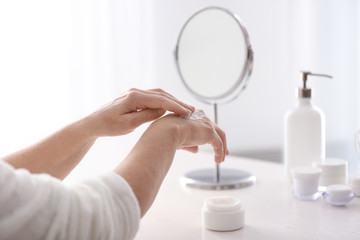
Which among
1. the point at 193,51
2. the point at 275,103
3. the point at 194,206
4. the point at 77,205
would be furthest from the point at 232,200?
the point at 275,103

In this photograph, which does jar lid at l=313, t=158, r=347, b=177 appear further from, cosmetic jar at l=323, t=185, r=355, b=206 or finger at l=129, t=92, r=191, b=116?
finger at l=129, t=92, r=191, b=116

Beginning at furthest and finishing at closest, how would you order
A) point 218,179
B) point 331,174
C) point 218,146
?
point 218,179 → point 331,174 → point 218,146

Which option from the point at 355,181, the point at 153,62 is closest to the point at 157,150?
the point at 355,181

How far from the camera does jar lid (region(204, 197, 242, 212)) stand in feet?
2.90

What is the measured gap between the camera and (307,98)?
1198 mm

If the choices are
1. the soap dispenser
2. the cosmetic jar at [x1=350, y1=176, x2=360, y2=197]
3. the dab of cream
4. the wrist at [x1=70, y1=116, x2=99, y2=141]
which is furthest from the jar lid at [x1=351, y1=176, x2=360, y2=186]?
the wrist at [x1=70, y1=116, x2=99, y2=141]

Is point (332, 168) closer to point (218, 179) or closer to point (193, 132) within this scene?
point (218, 179)

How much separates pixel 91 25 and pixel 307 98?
1822 mm

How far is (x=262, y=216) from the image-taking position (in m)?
0.95

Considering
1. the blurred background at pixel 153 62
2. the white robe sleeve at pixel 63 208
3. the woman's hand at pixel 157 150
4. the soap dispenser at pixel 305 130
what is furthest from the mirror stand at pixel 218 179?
the blurred background at pixel 153 62

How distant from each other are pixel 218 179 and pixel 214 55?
1.16 feet

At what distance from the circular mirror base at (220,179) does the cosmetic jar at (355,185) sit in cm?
25

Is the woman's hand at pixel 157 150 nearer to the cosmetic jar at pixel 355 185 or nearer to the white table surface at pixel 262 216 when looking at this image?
the white table surface at pixel 262 216

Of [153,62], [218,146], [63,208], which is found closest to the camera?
[63,208]
